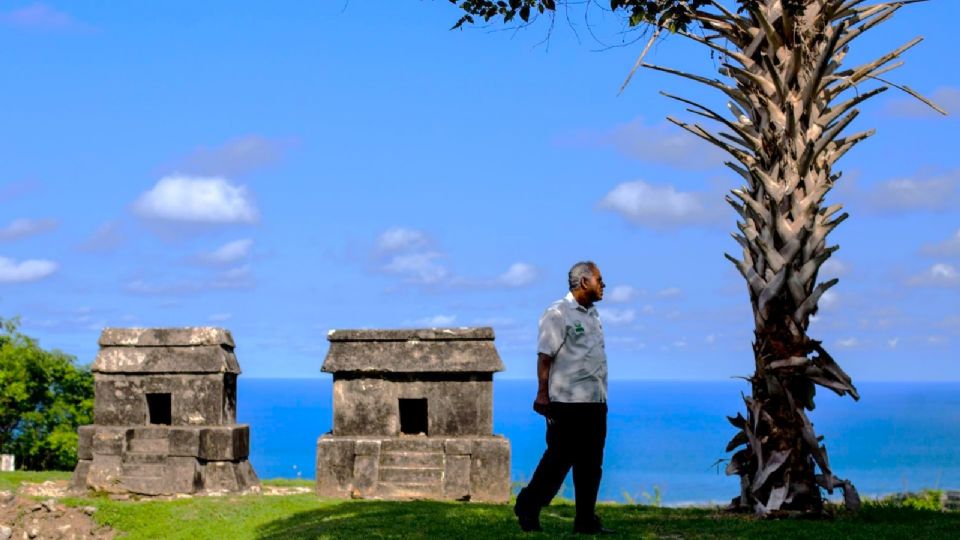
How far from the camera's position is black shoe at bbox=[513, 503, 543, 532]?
32.4 ft

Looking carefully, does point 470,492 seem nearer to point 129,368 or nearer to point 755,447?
point 755,447

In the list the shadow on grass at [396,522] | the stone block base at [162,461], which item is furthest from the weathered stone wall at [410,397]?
the stone block base at [162,461]

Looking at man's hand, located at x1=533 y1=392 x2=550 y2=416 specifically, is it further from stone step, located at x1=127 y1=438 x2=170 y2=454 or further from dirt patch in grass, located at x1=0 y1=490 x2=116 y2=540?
stone step, located at x1=127 y1=438 x2=170 y2=454

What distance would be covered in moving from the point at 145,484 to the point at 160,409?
1969 millimetres

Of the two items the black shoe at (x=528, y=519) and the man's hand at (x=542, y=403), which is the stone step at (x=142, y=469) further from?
the man's hand at (x=542, y=403)

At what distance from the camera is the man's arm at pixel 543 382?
941 centimetres

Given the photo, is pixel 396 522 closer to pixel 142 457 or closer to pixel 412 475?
pixel 412 475

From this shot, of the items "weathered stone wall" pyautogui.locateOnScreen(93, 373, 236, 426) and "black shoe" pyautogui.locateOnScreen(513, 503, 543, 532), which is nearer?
"black shoe" pyautogui.locateOnScreen(513, 503, 543, 532)

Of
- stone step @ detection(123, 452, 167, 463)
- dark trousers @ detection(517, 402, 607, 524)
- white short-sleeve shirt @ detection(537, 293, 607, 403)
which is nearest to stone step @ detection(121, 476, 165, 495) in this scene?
stone step @ detection(123, 452, 167, 463)

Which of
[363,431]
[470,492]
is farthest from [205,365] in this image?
[470,492]

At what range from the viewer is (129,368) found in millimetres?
16469

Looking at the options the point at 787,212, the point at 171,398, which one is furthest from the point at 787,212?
the point at 171,398

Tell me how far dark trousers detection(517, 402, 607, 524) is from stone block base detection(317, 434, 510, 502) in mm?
4855

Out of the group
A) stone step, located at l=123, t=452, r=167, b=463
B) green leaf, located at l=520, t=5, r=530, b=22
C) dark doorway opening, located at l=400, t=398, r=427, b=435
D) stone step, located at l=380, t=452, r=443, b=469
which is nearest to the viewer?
green leaf, located at l=520, t=5, r=530, b=22
